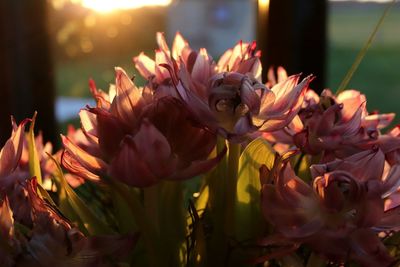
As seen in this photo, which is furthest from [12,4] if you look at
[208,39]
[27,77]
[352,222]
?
[208,39]

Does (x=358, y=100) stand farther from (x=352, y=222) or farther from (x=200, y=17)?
(x=200, y=17)

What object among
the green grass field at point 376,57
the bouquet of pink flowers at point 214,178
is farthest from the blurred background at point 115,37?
the green grass field at point 376,57

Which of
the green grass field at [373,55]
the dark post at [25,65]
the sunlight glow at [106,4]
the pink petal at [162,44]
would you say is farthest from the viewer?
the green grass field at [373,55]

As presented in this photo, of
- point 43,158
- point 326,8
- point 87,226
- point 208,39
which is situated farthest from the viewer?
point 208,39

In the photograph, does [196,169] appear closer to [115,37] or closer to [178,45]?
[178,45]

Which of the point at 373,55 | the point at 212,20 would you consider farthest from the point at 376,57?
the point at 212,20

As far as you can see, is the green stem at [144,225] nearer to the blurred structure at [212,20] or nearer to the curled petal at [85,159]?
the curled petal at [85,159]
